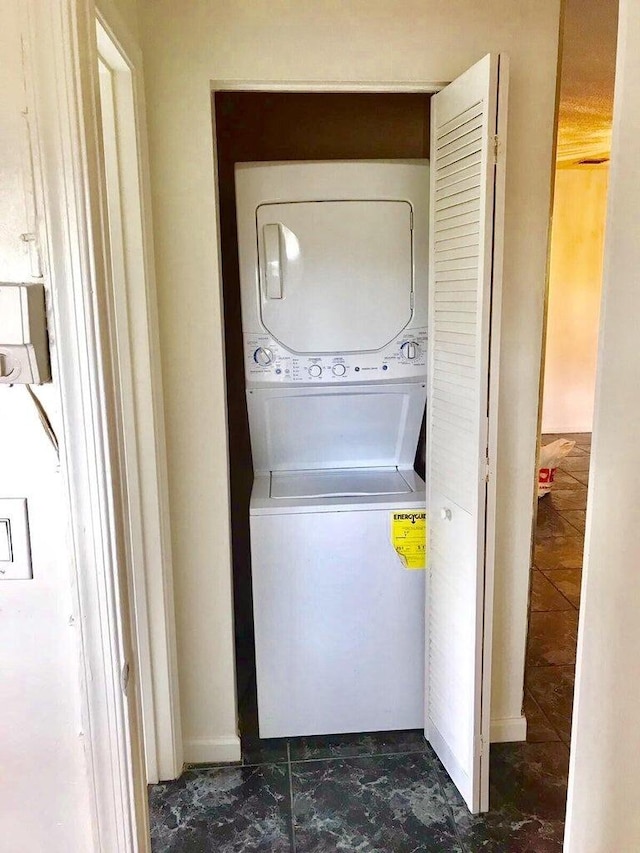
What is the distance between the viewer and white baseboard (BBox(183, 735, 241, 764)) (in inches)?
86.6

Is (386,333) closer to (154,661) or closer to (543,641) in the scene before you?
(154,661)

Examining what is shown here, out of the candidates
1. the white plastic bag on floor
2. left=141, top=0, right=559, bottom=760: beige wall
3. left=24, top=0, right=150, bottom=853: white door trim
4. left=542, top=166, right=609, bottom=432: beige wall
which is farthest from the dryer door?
left=542, top=166, right=609, bottom=432: beige wall

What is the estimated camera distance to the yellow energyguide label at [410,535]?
218cm

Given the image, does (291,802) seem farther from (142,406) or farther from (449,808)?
(142,406)

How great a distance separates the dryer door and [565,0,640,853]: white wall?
4.58 ft

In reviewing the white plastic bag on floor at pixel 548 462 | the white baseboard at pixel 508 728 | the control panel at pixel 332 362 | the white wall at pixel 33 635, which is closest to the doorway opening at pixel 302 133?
the control panel at pixel 332 362

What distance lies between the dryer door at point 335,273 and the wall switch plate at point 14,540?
1348 millimetres

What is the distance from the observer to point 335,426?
2.41 meters

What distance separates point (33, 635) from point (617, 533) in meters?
0.87

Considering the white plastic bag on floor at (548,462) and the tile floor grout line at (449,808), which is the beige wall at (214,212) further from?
the white plastic bag on floor at (548,462)

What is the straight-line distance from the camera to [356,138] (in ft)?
8.72

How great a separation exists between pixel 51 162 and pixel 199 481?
1.24 m

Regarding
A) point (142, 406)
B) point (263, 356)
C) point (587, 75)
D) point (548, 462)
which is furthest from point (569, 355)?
point (142, 406)

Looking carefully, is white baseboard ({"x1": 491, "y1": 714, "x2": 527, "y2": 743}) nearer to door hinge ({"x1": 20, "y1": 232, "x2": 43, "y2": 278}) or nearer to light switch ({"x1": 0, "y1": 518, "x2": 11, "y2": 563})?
light switch ({"x1": 0, "y1": 518, "x2": 11, "y2": 563})
